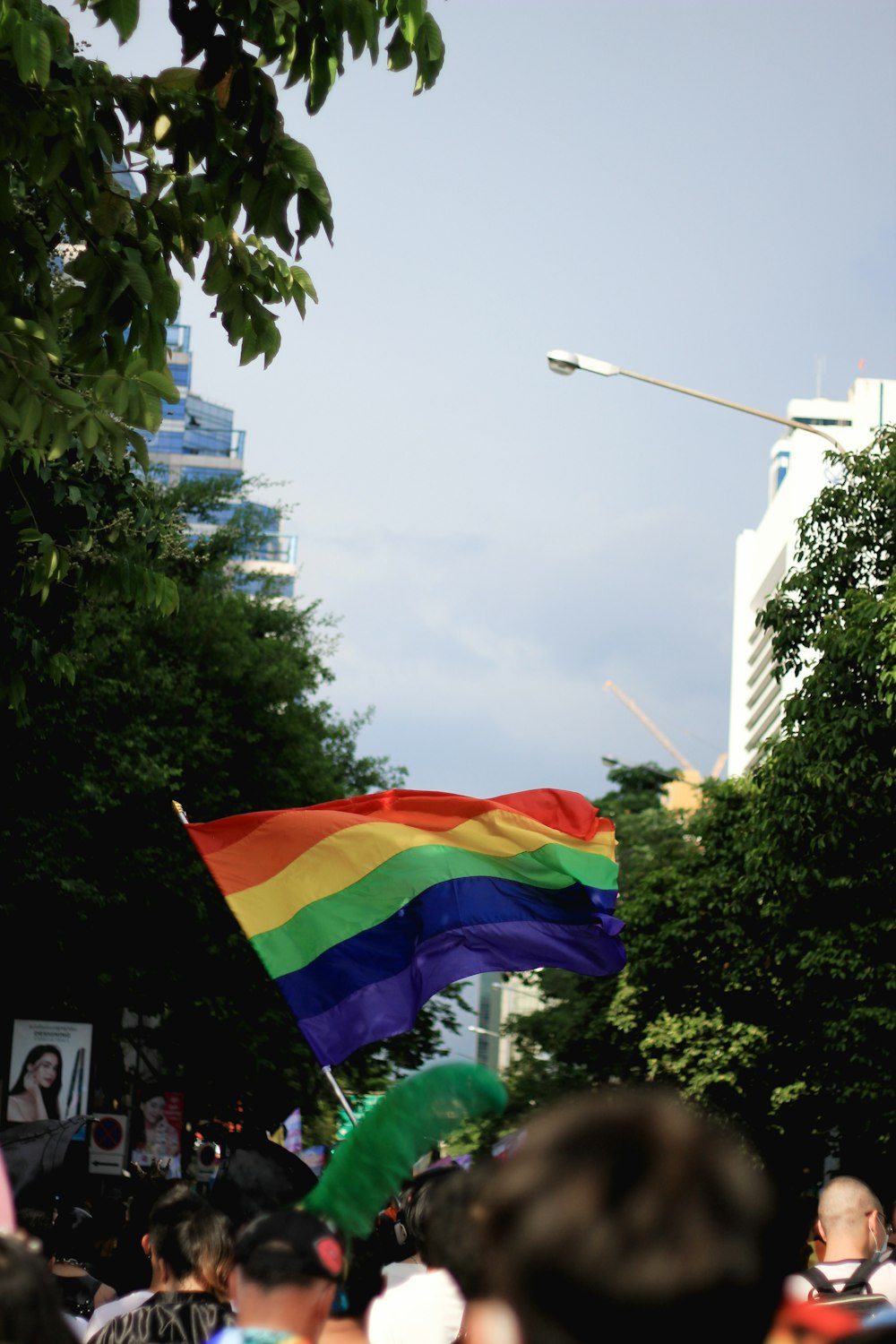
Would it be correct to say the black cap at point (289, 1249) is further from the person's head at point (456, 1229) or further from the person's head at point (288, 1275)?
the person's head at point (456, 1229)

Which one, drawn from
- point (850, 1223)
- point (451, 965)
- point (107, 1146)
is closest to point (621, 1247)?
point (850, 1223)

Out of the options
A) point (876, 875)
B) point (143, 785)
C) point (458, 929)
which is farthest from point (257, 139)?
point (143, 785)

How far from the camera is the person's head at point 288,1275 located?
2.96 m

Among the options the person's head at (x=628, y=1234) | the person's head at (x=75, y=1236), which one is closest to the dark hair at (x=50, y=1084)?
the person's head at (x=75, y=1236)

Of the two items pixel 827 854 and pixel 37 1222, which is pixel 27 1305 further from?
pixel 827 854

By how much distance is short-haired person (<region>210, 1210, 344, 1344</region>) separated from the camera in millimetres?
2939

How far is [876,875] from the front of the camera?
17.4 meters

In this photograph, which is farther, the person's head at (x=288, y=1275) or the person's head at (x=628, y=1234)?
the person's head at (x=288, y=1275)

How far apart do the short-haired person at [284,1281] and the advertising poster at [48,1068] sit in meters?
15.2

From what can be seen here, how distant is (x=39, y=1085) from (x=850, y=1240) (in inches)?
539

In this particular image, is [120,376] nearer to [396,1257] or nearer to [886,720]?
[396,1257]

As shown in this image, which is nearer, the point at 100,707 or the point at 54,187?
the point at 54,187

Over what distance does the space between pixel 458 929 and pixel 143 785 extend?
14841 millimetres

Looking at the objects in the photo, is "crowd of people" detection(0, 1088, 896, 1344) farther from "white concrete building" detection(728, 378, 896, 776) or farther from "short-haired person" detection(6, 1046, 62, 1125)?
"white concrete building" detection(728, 378, 896, 776)
